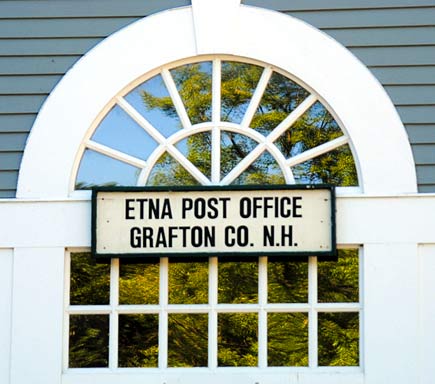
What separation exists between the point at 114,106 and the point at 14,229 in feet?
3.93

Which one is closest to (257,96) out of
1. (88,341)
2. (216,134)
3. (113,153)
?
(216,134)

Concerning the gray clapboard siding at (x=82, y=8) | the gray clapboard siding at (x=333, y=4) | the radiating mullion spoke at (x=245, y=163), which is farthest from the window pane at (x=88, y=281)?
the gray clapboard siding at (x=333, y=4)

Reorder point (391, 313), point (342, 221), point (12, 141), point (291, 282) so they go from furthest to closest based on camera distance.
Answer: point (12, 141) < point (291, 282) < point (342, 221) < point (391, 313)

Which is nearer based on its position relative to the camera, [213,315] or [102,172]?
[213,315]

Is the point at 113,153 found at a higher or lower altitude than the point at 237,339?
higher

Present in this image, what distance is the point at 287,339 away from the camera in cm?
678

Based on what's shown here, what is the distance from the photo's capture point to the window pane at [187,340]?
6789 millimetres

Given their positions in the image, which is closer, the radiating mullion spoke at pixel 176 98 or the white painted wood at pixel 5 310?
the white painted wood at pixel 5 310

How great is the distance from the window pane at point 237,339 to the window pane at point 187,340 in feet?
0.39

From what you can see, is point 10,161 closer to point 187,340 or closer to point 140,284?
point 140,284

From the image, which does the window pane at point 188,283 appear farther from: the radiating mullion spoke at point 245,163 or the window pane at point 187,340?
the radiating mullion spoke at point 245,163

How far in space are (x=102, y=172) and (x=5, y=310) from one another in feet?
4.10

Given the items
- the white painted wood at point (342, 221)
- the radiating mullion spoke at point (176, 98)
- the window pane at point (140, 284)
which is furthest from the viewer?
the radiating mullion spoke at point (176, 98)

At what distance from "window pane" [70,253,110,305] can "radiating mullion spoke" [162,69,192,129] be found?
1.22m
